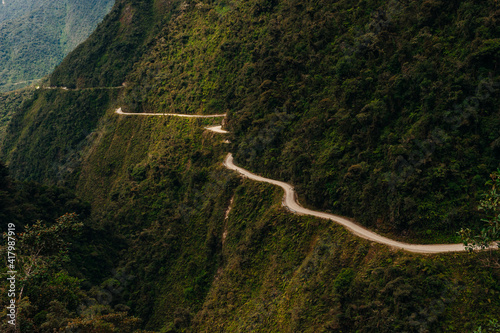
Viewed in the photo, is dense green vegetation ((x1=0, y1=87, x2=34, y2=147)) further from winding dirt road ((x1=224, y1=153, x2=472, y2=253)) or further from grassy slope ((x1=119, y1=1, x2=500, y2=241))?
winding dirt road ((x1=224, y1=153, x2=472, y2=253))

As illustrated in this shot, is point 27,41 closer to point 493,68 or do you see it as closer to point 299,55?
point 299,55

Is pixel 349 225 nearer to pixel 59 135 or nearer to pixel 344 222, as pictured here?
pixel 344 222

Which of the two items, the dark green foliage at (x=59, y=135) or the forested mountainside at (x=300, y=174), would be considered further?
the dark green foliage at (x=59, y=135)

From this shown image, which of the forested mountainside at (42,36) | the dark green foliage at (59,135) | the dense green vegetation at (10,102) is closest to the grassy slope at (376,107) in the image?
the dark green foliage at (59,135)

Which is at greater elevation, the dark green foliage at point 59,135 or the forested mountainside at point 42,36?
the forested mountainside at point 42,36

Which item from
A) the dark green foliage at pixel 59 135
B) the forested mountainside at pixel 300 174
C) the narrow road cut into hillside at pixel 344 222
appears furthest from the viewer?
the dark green foliage at pixel 59 135

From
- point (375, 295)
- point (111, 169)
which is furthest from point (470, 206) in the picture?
point (111, 169)

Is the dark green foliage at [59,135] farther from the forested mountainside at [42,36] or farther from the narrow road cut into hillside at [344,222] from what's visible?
the forested mountainside at [42,36]
